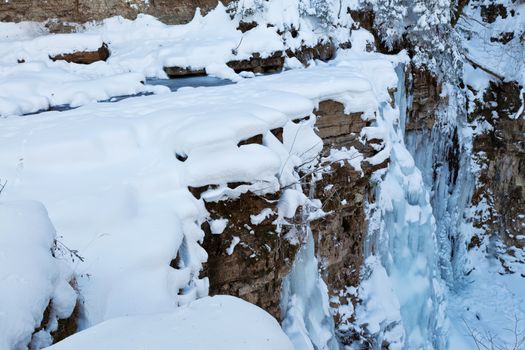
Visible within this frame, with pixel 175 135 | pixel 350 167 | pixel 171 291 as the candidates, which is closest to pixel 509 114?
pixel 350 167

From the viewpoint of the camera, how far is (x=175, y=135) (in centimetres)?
320

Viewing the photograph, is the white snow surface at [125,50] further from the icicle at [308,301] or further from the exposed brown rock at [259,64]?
the icicle at [308,301]

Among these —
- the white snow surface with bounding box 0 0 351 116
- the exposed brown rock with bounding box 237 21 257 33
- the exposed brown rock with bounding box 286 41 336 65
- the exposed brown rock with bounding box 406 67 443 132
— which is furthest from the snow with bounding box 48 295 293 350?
the exposed brown rock with bounding box 406 67 443 132

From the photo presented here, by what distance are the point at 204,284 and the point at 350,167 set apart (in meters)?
2.55

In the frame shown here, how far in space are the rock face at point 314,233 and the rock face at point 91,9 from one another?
4.23 m

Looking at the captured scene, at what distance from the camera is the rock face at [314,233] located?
312 centimetres

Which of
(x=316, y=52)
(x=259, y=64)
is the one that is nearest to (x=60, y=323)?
(x=259, y=64)

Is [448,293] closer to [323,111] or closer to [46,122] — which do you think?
[323,111]

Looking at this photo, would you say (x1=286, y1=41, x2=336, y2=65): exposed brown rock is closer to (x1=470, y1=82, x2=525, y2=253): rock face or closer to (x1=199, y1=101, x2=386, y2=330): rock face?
(x1=199, y1=101, x2=386, y2=330): rock face

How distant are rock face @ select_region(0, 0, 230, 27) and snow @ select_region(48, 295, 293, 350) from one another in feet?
22.7

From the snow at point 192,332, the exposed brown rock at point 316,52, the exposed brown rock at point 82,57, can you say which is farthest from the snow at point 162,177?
the exposed brown rock at point 316,52

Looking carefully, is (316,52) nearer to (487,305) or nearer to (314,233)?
(314,233)

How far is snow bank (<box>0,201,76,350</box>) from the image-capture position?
157 centimetres

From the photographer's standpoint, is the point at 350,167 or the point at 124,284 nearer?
the point at 124,284
